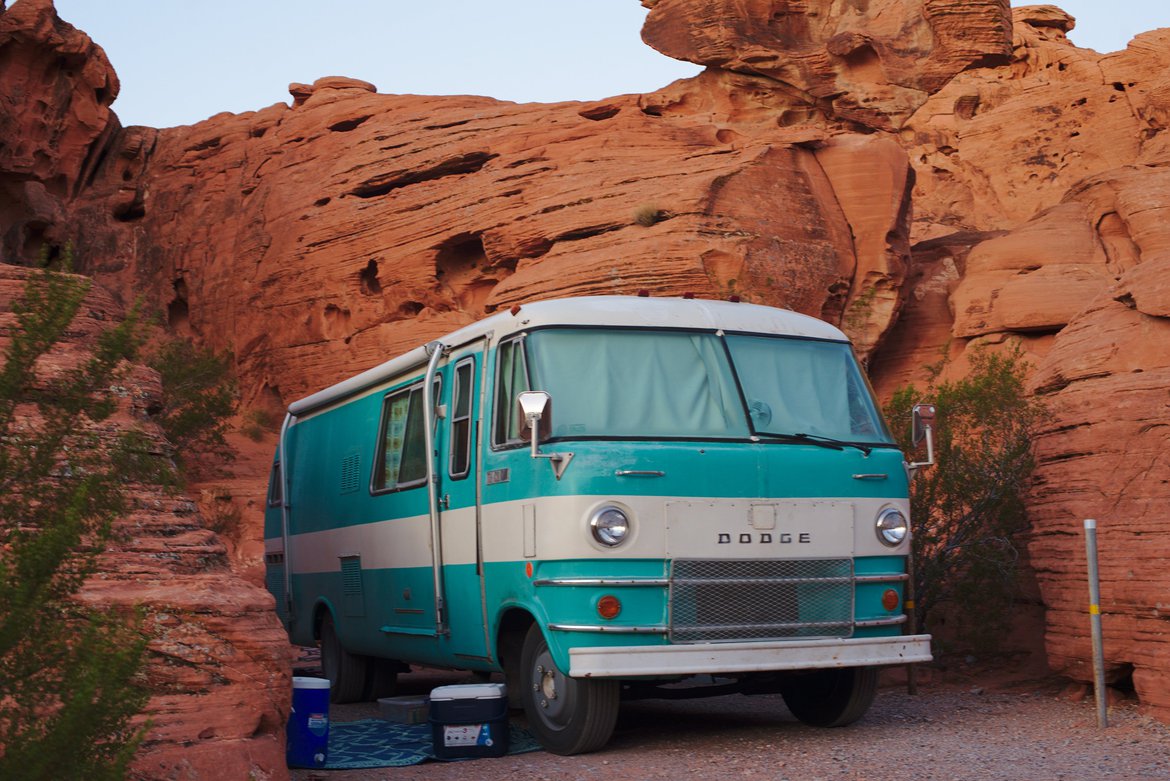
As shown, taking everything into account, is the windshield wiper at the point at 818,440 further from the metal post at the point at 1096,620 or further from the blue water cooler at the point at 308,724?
the blue water cooler at the point at 308,724

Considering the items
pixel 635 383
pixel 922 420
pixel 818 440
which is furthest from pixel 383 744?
pixel 922 420

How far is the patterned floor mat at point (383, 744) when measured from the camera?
7895 millimetres

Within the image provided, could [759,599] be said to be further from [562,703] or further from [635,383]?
[635,383]

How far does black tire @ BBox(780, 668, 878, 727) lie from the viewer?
8.66m

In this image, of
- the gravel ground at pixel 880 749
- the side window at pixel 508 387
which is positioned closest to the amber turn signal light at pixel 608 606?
the gravel ground at pixel 880 749

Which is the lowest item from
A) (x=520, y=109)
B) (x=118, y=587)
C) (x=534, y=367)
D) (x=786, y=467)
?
(x=118, y=587)

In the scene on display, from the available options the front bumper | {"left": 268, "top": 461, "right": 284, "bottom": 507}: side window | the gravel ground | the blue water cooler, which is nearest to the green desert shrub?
the blue water cooler

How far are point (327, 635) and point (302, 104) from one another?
22368mm

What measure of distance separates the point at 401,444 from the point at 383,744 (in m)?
2.56

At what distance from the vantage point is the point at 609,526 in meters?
7.61

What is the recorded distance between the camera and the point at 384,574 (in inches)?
415

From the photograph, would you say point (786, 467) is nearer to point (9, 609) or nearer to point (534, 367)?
point (534, 367)

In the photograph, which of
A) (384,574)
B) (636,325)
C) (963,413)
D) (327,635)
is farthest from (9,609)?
(963,413)

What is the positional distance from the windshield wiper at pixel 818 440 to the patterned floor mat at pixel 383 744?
101 inches
